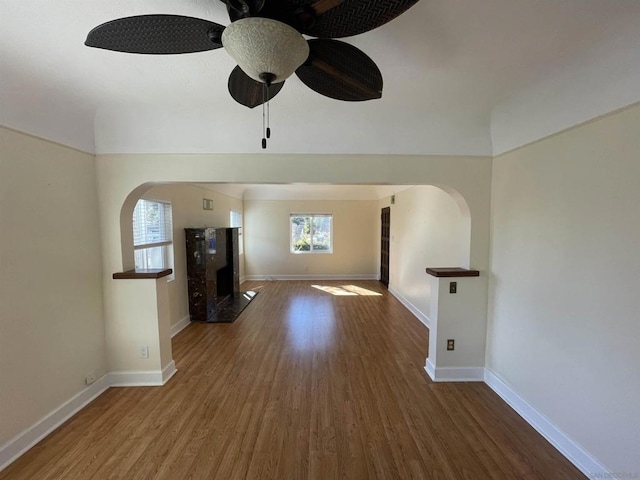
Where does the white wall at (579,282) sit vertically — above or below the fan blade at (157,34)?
below

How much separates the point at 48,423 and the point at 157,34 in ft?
8.72

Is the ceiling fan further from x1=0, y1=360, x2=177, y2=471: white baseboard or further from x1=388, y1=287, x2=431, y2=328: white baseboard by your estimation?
x1=388, y1=287, x2=431, y2=328: white baseboard

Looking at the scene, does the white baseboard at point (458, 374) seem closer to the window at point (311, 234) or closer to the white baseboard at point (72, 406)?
the white baseboard at point (72, 406)

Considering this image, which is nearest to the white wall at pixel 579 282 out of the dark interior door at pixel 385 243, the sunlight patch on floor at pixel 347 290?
the sunlight patch on floor at pixel 347 290

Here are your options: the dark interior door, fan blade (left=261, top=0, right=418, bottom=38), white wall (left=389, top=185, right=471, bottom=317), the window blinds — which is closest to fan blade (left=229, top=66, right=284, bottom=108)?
fan blade (left=261, top=0, right=418, bottom=38)

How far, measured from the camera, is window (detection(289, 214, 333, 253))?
730cm

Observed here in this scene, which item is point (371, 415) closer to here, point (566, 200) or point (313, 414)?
point (313, 414)

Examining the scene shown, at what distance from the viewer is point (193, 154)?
235 cm

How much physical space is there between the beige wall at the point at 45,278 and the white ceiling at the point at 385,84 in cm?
24

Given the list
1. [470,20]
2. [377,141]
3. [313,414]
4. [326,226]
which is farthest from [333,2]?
[326,226]

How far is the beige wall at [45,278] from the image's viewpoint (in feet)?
5.40

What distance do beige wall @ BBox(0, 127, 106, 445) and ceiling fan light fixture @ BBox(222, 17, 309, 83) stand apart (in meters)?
1.84

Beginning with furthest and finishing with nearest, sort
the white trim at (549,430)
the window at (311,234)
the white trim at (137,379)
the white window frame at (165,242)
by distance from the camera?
the window at (311,234), the white window frame at (165,242), the white trim at (137,379), the white trim at (549,430)

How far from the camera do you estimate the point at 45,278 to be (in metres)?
1.87
